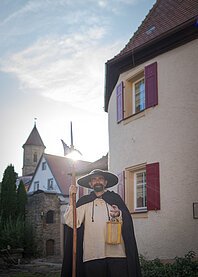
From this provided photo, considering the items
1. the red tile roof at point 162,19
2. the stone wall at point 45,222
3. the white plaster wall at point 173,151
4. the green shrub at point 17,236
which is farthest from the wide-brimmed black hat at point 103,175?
the stone wall at point 45,222

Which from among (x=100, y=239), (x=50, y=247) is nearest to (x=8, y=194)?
(x=50, y=247)

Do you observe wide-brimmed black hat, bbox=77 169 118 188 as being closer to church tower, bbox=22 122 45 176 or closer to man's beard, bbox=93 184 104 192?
man's beard, bbox=93 184 104 192

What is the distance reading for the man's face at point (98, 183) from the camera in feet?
17.8

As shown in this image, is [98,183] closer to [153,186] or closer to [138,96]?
[153,186]

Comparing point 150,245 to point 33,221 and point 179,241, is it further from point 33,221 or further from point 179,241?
point 33,221

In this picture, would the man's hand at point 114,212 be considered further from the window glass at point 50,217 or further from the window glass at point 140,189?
the window glass at point 50,217

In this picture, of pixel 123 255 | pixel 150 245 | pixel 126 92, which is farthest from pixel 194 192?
pixel 123 255

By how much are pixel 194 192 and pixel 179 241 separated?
1224 millimetres

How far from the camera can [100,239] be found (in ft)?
16.8

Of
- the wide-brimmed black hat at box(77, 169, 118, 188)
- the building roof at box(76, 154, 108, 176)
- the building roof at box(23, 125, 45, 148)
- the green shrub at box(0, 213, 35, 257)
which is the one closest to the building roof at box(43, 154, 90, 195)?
the green shrub at box(0, 213, 35, 257)

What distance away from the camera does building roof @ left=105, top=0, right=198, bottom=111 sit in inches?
405

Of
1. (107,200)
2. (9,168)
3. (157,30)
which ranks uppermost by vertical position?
(157,30)

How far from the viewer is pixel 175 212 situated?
9.86m

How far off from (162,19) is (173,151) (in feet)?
14.1
